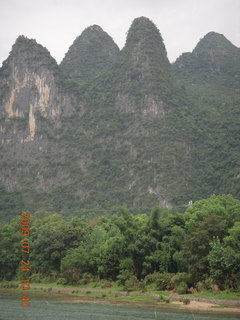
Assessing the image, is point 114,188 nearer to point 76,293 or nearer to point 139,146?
point 139,146

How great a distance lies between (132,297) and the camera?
103 feet

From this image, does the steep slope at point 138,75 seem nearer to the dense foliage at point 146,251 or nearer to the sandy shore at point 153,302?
the dense foliage at point 146,251

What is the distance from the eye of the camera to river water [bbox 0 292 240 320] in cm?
2403

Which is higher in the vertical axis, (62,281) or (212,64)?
(212,64)

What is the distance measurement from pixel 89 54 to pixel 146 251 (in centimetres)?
10095

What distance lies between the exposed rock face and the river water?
2948 inches

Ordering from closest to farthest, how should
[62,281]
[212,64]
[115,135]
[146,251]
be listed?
[146,251] < [62,281] < [115,135] < [212,64]

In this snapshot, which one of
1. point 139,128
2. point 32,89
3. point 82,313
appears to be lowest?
point 82,313

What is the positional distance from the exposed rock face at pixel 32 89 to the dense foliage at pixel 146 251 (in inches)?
2291

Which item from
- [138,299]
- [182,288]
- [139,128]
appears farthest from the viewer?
[139,128]

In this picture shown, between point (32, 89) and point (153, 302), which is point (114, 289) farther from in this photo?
point (32, 89)

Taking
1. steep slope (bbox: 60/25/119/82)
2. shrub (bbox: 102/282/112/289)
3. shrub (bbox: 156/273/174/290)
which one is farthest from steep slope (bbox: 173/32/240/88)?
shrub (bbox: 156/273/174/290)

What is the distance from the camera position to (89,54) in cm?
12962

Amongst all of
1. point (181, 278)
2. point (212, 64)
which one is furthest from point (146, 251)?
point (212, 64)
